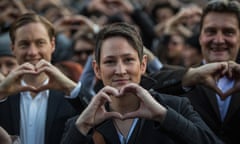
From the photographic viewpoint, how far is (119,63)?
3.98m

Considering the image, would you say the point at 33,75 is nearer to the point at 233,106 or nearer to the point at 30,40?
the point at 30,40

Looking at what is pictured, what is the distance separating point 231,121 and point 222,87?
0.34 m

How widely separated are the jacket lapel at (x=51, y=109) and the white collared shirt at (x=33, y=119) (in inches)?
1.3

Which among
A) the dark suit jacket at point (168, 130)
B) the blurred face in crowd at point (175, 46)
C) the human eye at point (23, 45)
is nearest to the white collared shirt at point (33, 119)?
the human eye at point (23, 45)

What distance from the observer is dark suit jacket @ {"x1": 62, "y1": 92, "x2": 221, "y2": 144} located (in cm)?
358

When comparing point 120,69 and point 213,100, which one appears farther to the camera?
point 213,100

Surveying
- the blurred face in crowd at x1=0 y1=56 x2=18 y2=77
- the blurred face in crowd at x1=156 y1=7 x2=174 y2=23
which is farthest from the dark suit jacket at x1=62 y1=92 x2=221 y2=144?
the blurred face in crowd at x1=156 y1=7 x2=174 y2=23

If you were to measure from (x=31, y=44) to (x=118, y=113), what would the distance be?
153 centimetres

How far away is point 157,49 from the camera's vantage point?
332 inches

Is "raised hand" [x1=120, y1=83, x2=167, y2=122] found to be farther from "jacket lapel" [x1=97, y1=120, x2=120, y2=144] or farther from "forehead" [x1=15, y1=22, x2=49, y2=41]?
"forehead" [x1=15, y1=22, x2=49, y2=41]

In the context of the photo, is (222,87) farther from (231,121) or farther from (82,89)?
(82,89)

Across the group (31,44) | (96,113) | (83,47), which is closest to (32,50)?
(31,44)

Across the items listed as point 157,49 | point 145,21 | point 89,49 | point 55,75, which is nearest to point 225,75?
point 55,75

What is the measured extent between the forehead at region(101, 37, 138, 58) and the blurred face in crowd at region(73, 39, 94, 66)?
130 inches
